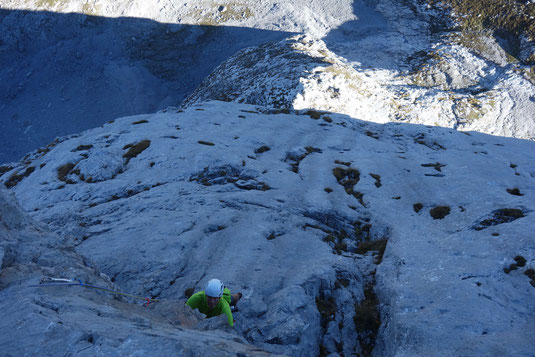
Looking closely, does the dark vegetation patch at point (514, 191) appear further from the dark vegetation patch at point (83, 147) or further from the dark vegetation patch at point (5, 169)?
the dark vegetation patch at point (5, 169)

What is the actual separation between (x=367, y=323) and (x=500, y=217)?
11.6 meters

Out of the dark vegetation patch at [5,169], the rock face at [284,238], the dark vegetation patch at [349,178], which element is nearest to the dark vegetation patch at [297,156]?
the rock face at [284,238]

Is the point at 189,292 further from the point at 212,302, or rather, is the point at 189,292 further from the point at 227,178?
the point at 227,178

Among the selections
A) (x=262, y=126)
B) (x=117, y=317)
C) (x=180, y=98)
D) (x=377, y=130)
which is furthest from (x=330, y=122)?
(x=180, y=98)

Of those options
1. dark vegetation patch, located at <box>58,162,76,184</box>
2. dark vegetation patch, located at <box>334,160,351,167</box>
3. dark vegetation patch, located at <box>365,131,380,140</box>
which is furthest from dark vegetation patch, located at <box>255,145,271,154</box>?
dark vegetation patch, located at <box>58,162,76,184</box>

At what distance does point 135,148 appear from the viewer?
3366 centimetres

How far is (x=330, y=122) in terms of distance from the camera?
4338 centimetres

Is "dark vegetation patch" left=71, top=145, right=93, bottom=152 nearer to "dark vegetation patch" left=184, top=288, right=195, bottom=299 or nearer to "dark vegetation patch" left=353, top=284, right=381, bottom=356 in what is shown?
"dark vegetation patch" left=184, top=288, right=195, bottom=299

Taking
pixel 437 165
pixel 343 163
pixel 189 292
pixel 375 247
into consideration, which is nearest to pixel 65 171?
pixel 189 292

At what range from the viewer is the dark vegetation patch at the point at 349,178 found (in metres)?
28.1

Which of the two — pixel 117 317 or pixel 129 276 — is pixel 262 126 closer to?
pixel 129 276

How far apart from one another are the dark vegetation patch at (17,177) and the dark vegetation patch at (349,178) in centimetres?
2786

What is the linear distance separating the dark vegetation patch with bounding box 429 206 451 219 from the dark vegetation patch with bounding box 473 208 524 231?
2602mm

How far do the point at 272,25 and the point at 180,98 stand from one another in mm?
25950
